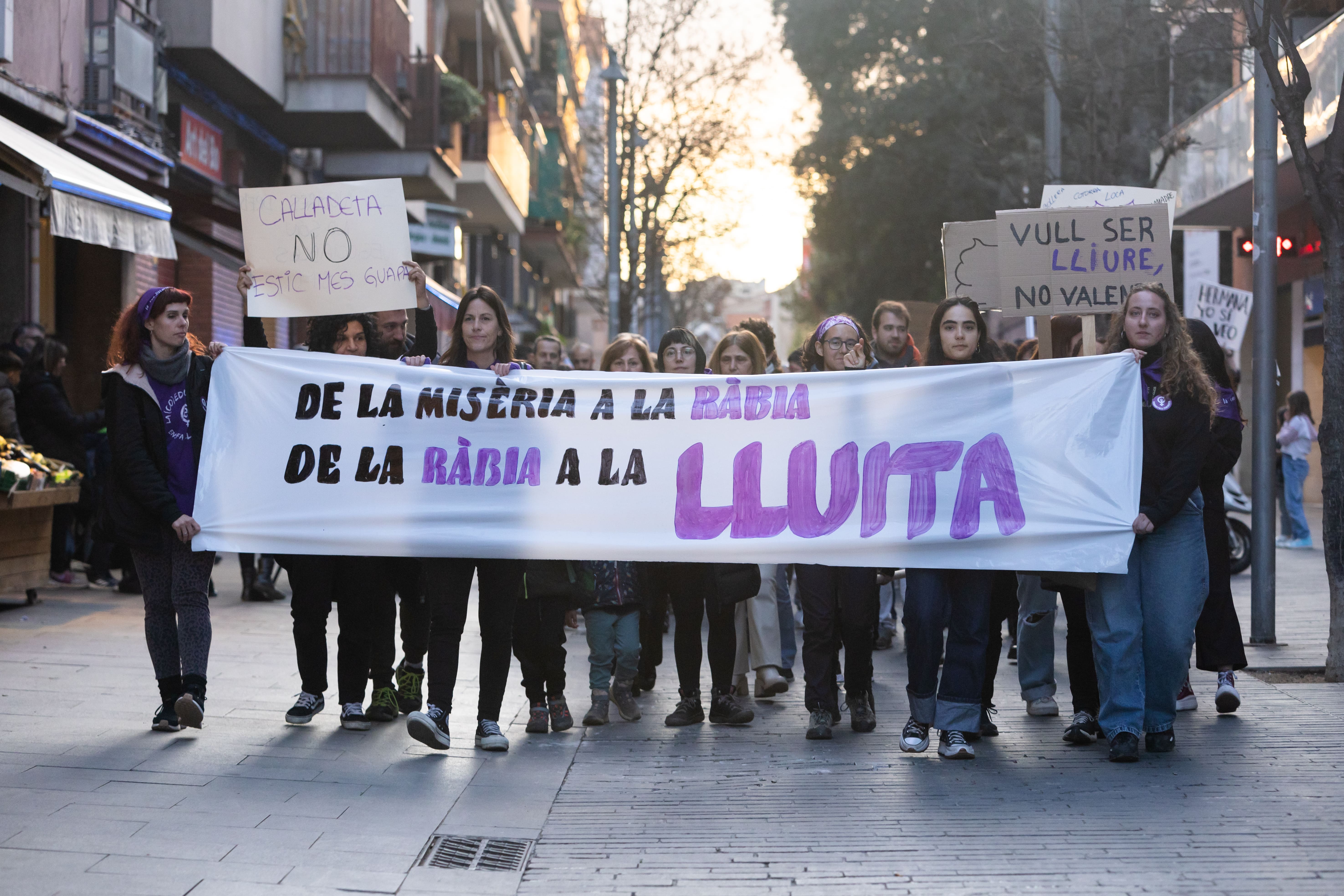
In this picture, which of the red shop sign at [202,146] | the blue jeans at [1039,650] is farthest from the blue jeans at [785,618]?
the red shop sign at [202,146]

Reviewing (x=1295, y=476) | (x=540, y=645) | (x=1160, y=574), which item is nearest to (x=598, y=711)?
(x=540, y=645)

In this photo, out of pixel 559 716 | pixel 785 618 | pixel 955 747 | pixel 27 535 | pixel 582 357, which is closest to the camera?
pixel 955 747

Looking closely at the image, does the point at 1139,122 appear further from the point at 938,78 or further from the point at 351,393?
the point at 351,393

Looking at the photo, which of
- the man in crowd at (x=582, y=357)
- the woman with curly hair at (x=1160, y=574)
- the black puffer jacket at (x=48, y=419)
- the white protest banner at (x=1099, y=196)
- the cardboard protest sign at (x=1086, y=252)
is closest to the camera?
the woman with curly hair at (x=1160, y=574)

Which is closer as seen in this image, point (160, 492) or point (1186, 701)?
point (160, 492)

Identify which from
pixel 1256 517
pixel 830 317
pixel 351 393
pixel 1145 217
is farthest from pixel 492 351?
pixel 1256 517

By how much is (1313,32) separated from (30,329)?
13.0 meters

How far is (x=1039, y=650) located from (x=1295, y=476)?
10.1 metres

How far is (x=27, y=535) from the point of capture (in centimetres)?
965

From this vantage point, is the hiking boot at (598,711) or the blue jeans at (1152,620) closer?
the blue jeans at (1152,620)

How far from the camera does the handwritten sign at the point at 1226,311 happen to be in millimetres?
12320

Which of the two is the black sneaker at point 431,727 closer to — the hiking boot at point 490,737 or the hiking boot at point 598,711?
the hiking boot at point 490,737

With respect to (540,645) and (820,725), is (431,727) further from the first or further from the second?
(820,725)

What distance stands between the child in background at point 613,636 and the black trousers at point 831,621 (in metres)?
0.82
